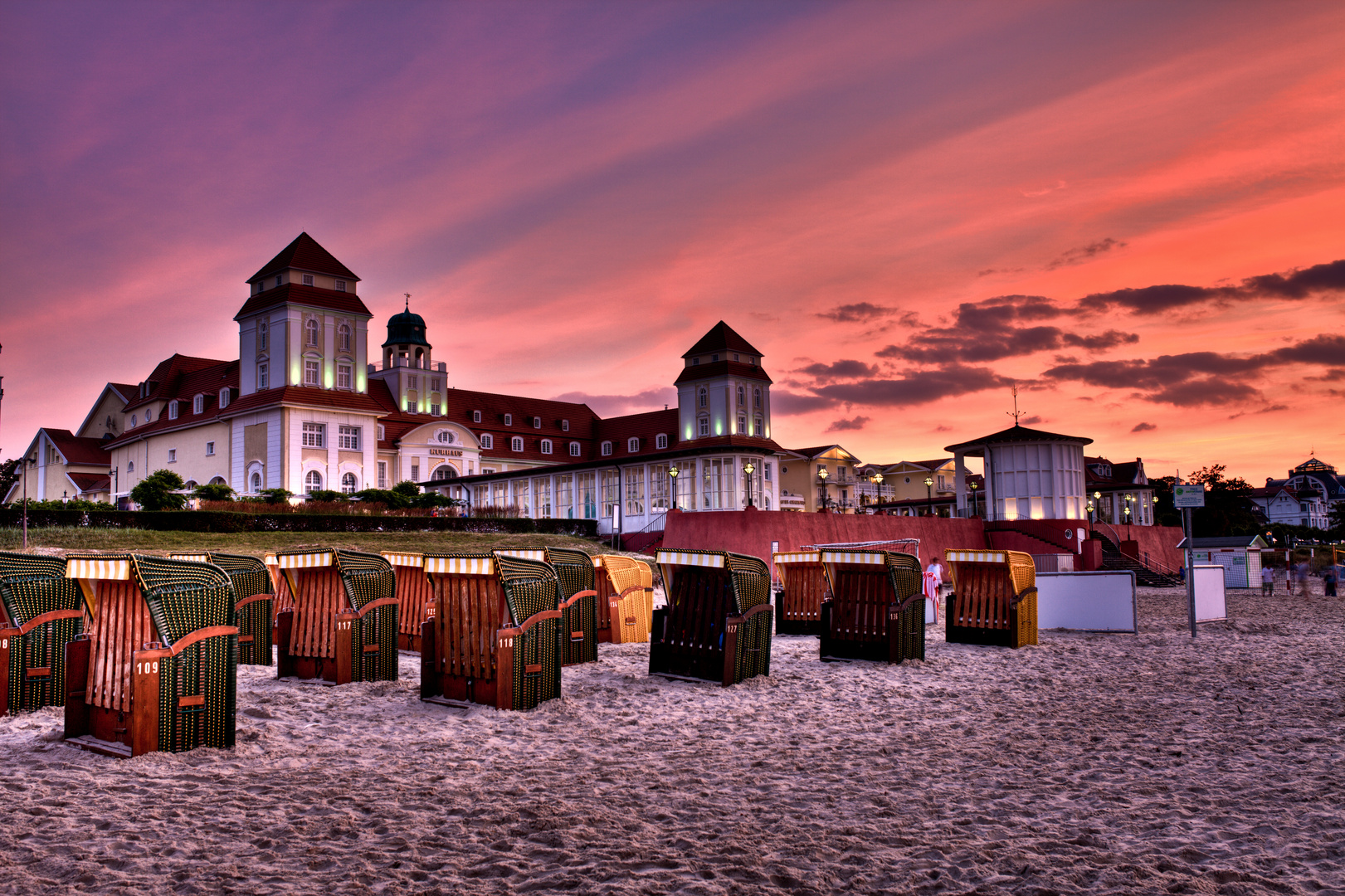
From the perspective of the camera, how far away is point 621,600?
15.9 m

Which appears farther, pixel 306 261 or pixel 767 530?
pixel 306 261

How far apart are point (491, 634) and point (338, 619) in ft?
7.76

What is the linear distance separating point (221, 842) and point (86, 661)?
3296 mm

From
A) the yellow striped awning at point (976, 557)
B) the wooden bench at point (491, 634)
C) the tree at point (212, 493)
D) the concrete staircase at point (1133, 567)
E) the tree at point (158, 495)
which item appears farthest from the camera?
the tree at point (212, 493)

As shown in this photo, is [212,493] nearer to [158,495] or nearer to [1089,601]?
[158,495]

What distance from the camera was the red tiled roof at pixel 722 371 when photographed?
73688mm

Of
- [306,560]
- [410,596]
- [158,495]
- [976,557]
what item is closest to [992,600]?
[976,557]

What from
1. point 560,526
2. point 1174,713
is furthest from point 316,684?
point 560,526

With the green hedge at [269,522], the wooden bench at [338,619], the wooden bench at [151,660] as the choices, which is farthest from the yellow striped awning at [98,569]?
the green hedge at [269,522]

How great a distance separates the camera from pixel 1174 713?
9523mm

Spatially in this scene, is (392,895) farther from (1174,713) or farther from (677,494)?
(677,494)

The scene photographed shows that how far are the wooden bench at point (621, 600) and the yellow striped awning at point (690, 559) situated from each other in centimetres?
395

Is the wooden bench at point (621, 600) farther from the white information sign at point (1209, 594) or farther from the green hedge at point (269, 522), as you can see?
the green hedge at point (269, 522)

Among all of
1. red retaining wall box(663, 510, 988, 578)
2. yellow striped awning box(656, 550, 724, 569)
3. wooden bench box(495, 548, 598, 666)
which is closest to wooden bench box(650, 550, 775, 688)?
yellow striped awning box(656, 550, 724, 569)
